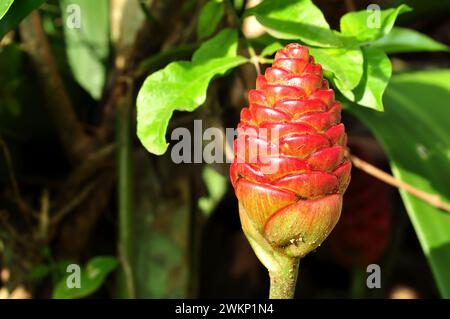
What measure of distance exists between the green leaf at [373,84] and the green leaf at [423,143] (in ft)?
0.76

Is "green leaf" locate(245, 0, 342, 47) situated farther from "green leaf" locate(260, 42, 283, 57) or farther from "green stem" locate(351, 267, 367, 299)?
"green stem" locate(351, 267, 367, 299)

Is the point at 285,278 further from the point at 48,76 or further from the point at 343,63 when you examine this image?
the point at 48,76

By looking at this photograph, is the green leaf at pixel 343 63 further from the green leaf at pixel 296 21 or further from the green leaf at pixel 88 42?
the green leaf at pixel 88 42

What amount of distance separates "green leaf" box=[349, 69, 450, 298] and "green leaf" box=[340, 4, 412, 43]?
24 cm

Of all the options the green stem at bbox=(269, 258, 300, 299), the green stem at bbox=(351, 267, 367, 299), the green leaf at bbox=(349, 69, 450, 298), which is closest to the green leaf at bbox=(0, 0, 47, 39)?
the green stem at bbox=(269, 258, 300, 299)

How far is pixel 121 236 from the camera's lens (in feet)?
3.11

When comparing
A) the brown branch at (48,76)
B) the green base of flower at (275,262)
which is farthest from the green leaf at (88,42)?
the green base of flower at (275,262)

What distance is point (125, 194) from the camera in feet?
3.07

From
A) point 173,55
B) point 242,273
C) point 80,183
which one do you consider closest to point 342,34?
point 173,55

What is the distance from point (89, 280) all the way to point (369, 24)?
0.45m

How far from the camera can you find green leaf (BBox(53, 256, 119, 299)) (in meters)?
0.84

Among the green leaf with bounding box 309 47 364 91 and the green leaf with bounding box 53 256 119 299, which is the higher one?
the green leaf with bounding box 309 47 364 91

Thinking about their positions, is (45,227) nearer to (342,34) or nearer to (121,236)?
(121,236)

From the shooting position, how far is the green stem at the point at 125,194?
0.92m
